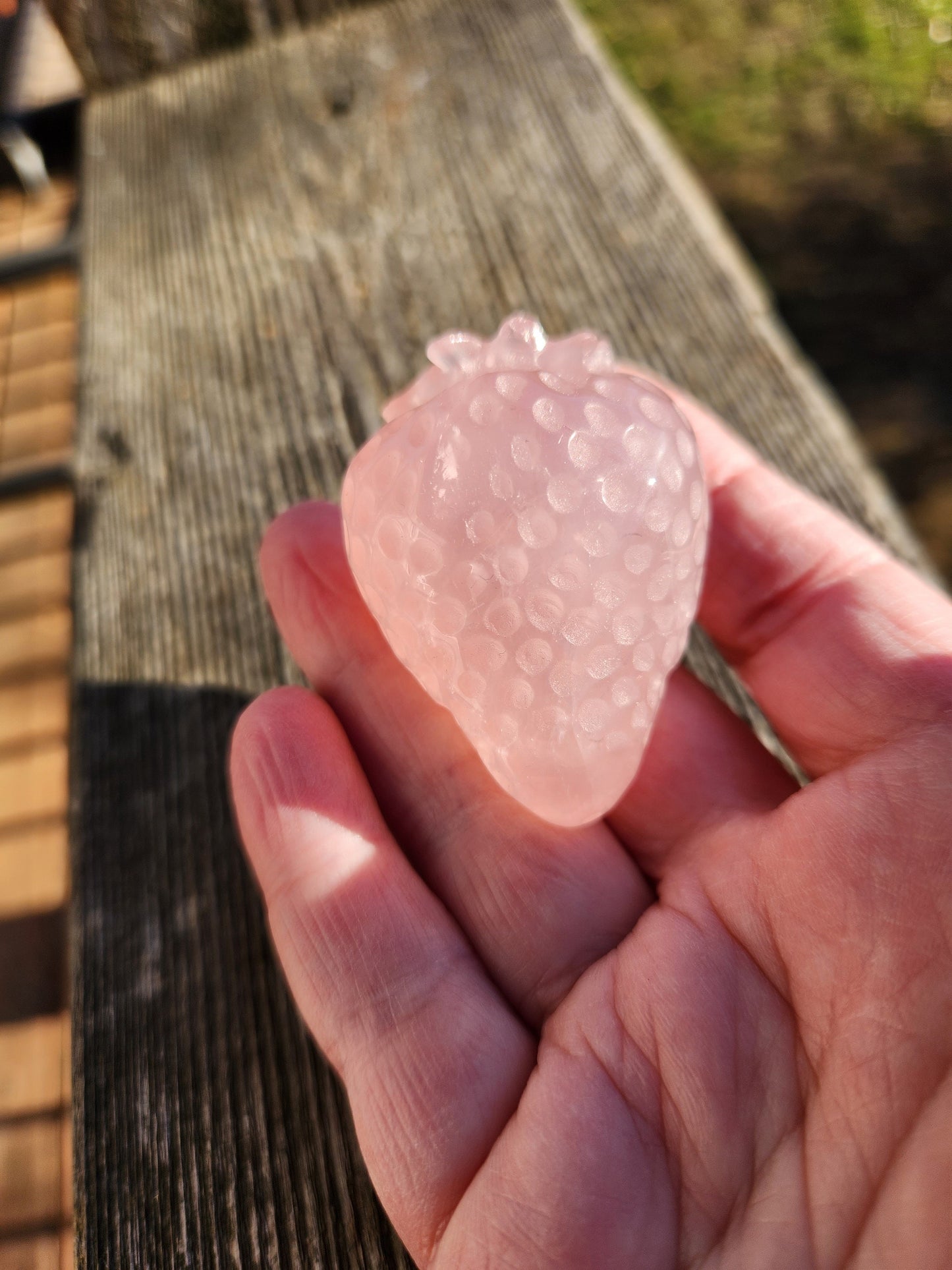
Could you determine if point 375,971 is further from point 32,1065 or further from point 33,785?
point 33,785

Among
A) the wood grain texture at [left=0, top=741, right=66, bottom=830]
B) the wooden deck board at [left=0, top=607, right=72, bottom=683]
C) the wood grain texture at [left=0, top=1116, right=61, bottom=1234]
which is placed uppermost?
the wooden deck board at [left=0, top=607, right=72, bottom=683]

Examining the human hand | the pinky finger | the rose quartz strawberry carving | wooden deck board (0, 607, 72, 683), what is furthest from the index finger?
wooden deck board (0, 607, 72, 683)

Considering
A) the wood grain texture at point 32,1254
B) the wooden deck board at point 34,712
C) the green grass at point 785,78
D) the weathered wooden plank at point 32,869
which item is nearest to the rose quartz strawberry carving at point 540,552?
the wood grain texture at point 32,1254

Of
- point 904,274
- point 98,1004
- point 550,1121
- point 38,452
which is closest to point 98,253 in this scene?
point 38,452

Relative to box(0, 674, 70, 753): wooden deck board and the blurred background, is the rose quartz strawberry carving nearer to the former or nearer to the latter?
box(0, 674, 70, 753): wooden deck board

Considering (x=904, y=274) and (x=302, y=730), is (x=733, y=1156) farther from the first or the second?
(x=904, y=274)

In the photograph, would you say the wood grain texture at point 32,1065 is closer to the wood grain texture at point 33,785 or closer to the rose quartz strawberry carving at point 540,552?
the wood grain texture at point 33,785

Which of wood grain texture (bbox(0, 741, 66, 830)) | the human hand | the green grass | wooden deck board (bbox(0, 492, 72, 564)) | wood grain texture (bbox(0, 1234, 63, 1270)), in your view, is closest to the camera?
the human hand
